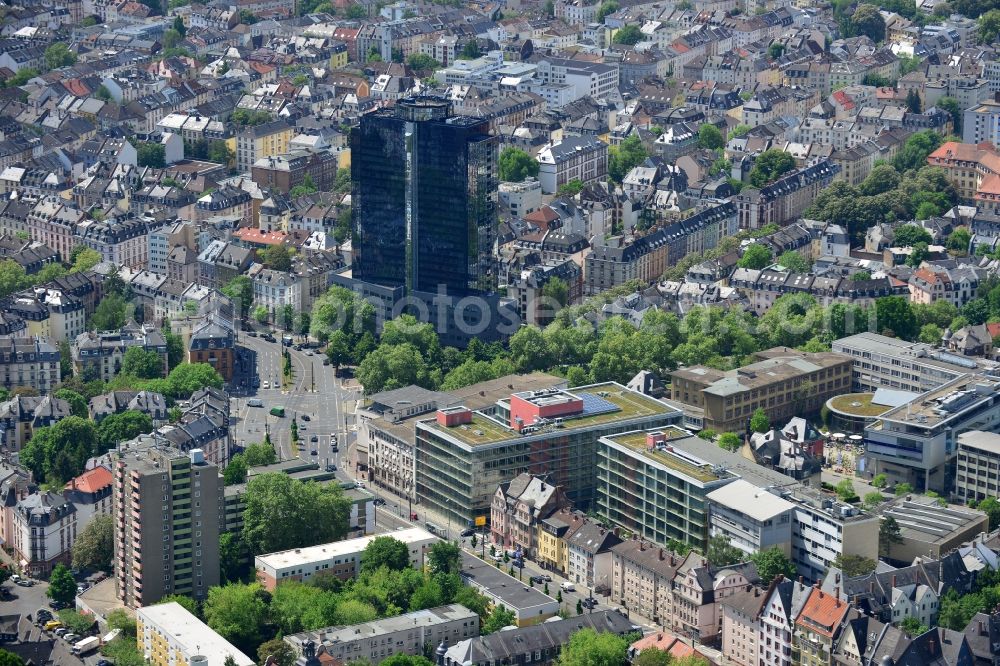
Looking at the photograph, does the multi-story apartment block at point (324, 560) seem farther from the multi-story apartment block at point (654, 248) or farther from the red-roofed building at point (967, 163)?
the red-roofed building at point (967, 163)

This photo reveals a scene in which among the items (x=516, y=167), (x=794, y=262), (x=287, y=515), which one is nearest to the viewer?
(x=287, y=515)

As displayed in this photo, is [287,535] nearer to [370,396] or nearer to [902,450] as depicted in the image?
[370,396]

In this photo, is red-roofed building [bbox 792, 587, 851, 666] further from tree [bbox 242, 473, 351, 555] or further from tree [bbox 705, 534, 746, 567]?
tree [bbox 242, 473, 351, 555]

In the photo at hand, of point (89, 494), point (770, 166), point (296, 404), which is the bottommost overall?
point (296, 404)

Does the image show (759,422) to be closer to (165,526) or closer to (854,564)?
(854,564)

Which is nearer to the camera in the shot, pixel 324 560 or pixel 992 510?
pixel 324 560

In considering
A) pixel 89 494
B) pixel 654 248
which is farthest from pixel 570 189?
pixel 89 494

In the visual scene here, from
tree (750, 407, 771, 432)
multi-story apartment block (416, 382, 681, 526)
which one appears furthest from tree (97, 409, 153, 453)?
tree (750, 407, 771, 432)

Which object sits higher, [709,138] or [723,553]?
[709,138]
